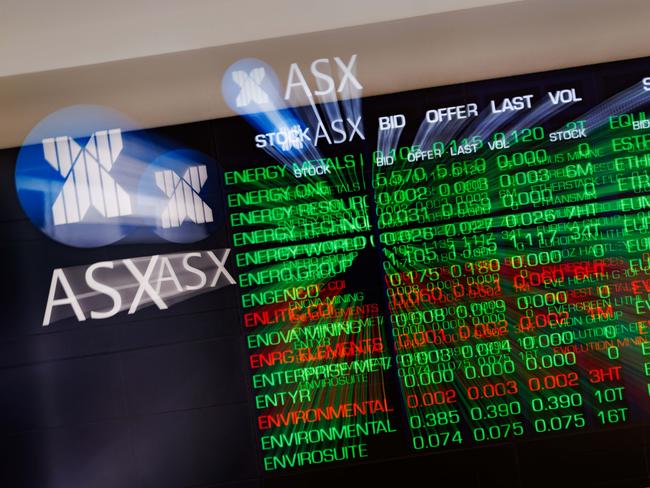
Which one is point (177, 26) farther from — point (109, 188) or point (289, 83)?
point (109, 188)

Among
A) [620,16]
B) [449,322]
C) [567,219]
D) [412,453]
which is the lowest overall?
[412,453]

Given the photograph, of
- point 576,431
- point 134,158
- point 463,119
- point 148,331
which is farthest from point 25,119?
point 576,431

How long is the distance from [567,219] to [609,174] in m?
0.26

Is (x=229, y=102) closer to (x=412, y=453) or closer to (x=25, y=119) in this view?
(x=25, y=119)

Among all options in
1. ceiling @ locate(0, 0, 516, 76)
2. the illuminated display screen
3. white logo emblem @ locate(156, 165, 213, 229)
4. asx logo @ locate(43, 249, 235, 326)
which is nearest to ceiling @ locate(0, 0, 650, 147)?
ceiling @ locate(0, 0, 516, 76)

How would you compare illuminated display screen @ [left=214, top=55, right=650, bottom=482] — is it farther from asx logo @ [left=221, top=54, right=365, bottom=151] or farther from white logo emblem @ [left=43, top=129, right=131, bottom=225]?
white logo emblem @ [left=43, top=129, right=131, bottom=225]

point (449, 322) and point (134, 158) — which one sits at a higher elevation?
point (134, 158)

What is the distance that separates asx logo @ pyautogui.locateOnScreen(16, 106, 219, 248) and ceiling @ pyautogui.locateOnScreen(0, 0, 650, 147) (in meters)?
0.14

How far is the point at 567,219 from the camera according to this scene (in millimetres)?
2400

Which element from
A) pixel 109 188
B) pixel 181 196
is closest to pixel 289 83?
pixel 181 196

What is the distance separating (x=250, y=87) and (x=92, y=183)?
31.5 inches

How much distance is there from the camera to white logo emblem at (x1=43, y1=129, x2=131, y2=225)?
243 cm

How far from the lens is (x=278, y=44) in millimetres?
2348

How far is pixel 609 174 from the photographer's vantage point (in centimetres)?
240
